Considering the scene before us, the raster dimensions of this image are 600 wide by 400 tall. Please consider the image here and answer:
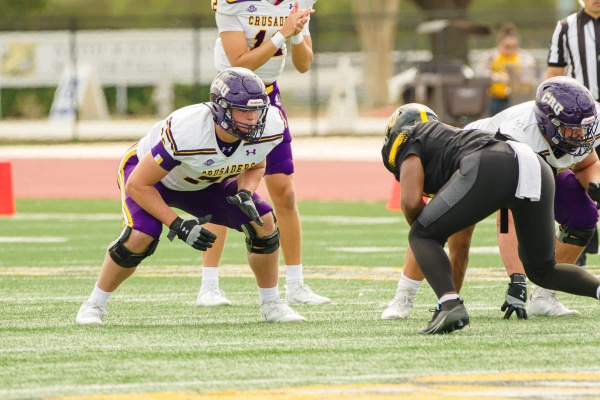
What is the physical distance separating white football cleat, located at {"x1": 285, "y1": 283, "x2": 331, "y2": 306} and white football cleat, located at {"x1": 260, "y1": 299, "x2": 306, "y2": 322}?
2.71 ft

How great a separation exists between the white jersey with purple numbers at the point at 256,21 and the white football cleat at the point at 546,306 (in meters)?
2.02

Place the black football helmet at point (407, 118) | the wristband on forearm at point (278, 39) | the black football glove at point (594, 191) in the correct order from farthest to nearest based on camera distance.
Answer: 1. the wristband on forearm at point (278, 39)
2. the black football glove at point (594, 191)
3. the black football helmet at point (407, 118)

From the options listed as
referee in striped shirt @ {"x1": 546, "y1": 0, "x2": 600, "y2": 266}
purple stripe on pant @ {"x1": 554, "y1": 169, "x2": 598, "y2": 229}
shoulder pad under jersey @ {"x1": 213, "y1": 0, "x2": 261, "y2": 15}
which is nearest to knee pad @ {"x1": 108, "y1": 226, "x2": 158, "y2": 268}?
shoulder pad under jersey @ {"x1": 213, "y1": 0, "x2": 261, "y2": 15}

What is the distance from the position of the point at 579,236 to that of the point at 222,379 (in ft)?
9.11

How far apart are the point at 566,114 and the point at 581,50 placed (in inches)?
115

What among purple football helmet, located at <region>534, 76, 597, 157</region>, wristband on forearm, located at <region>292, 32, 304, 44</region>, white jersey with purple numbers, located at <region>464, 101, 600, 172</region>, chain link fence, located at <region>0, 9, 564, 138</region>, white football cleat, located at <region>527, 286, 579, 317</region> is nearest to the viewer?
purple football helmet, located at <region>534, 76, 597, 157</region>

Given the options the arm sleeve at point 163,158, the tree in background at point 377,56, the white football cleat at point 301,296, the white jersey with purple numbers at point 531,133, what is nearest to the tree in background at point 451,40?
the tree in background at point 377,56

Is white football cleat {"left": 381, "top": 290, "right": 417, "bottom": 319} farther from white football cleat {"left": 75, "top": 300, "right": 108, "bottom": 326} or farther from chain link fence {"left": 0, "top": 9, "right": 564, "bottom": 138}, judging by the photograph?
chain link fence {"left": 0, "top": 9, "right": 564, "bottom": 138}

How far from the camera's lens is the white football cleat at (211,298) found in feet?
25.4

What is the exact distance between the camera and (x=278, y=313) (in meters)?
6.89

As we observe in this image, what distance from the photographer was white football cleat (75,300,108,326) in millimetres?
6723

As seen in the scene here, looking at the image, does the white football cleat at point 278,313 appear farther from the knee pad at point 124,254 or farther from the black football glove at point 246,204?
the knee pad at point 124,254

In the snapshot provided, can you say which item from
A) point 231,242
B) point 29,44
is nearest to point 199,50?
point 29,44

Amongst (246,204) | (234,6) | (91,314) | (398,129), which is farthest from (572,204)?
(91,314)
